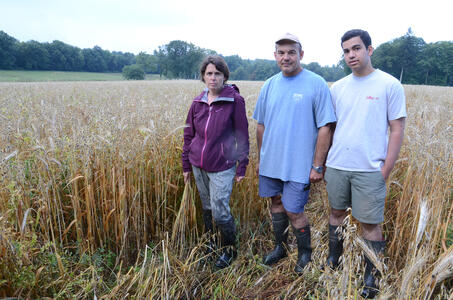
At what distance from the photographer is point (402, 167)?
3.47m

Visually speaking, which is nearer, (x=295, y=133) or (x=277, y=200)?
(x=295, y=133)

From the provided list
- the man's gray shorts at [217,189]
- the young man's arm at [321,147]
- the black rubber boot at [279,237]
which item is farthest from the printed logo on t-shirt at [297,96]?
the black rubber boot at [279,237]

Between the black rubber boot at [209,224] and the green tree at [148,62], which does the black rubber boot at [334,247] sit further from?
the green tree at [148,62]

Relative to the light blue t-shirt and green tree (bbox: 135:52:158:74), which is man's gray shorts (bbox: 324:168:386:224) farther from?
green tree (bbox: 135:52:158:74)

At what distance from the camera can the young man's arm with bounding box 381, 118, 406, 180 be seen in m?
2.09

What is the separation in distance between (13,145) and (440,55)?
87424 mm

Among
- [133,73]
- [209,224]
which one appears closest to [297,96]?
[209,224]

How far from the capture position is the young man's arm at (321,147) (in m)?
2.31

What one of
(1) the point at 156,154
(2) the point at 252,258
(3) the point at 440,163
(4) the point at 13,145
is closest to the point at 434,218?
(3) the point at 440,163

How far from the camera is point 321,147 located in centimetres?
235

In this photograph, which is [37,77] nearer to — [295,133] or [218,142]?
[218,142]

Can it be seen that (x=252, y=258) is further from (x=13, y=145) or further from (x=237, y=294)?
(x=13, y=145)

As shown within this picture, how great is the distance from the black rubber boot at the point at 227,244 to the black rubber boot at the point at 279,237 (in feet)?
1.19

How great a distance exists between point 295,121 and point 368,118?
0.58 meters
